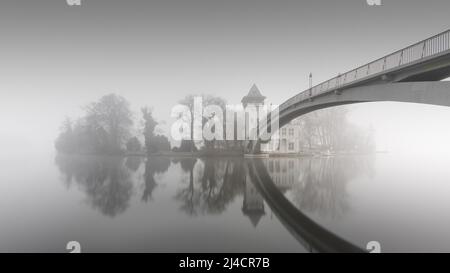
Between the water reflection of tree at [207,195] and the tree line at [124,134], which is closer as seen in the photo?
the water reflection of tree at [207,195]

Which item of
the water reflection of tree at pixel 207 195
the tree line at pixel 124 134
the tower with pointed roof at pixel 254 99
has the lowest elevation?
the water reflection of tree at pixel 207 195

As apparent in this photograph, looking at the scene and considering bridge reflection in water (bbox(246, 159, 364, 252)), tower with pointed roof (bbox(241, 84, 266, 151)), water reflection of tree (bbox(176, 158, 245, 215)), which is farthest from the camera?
tower with pointed roof (bbox(241, 84, 266, 151))

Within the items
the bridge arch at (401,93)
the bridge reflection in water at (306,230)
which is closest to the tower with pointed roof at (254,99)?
the bridge arch at (401,93)

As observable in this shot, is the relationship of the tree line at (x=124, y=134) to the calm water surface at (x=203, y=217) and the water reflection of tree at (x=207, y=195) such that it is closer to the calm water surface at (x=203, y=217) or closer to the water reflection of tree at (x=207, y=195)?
the water reflection of tree at (x=207, y=195)

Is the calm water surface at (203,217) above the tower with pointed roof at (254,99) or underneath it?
underneath

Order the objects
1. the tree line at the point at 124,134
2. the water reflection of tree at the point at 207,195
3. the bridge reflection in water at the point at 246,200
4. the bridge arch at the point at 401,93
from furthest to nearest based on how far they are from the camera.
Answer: the tree line at the point at 124,134
the water reflection of tree at the point at 207,195
the bridge arch at the point at 401,93
the bridge reflection in water at the point at 246,200

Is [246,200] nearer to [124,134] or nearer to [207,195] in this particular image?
[207,195]

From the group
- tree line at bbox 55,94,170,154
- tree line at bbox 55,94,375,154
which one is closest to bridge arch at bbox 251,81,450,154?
tree line at bbox 55,94,375,154

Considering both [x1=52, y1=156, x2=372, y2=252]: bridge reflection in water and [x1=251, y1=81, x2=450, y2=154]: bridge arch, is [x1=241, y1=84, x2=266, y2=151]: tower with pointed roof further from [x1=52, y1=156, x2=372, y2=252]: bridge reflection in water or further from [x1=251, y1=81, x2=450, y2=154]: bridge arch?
[x1=52, y1=156, x2=372, y2=252]: bridge reflection in water

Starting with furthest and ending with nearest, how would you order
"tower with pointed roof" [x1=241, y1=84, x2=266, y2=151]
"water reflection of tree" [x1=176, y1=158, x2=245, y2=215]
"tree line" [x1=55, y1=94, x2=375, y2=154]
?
"tower with pointed roof" [x1=241, y1=84, x2=266, y2=151] → "tree line" [x1=55, y1=94, x2=375, y2=154] → "water reflection of tree" [x1=176, y1=158, x2=245, y2=215]

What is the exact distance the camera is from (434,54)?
8.13m
